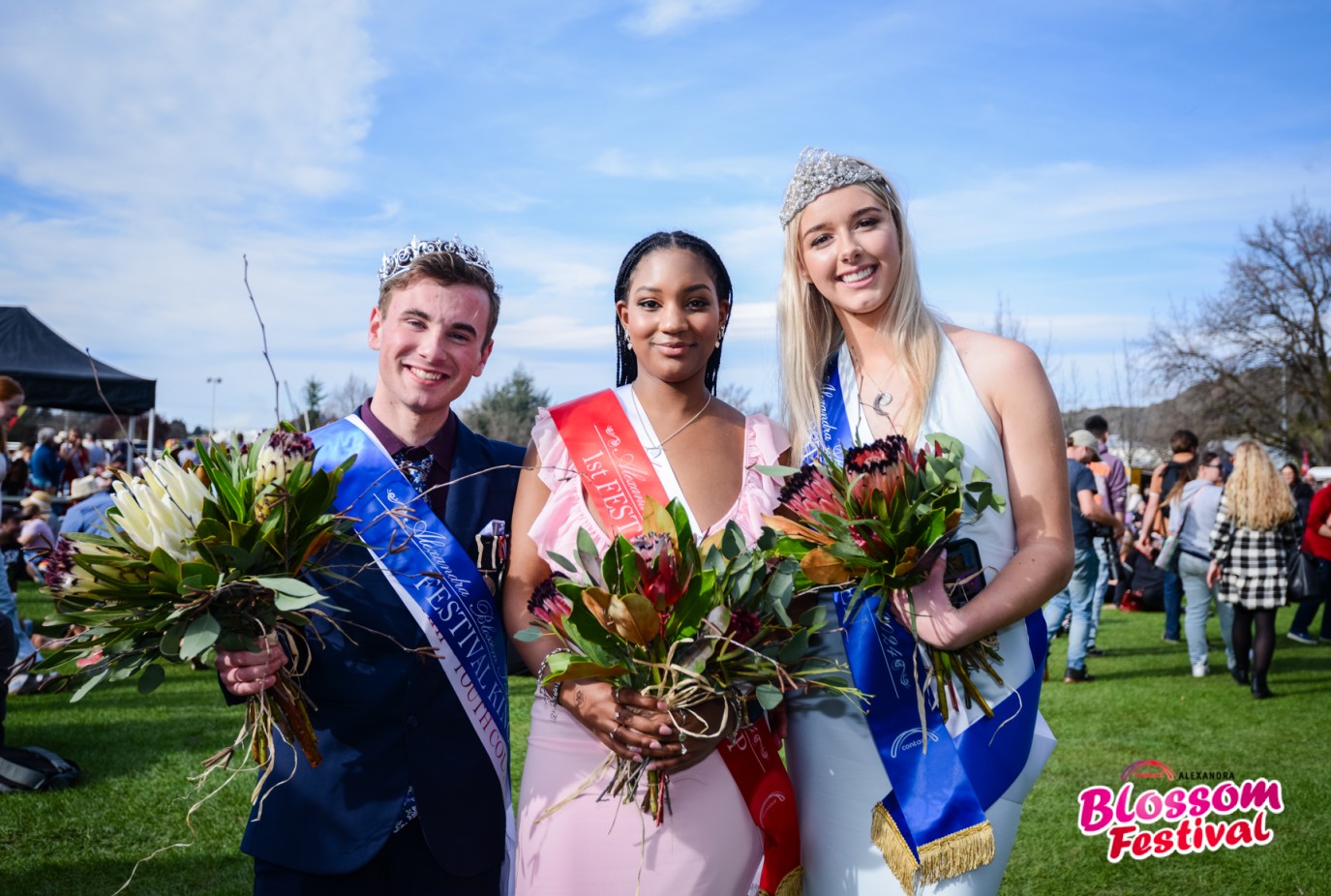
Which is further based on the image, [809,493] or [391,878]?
[391,878]

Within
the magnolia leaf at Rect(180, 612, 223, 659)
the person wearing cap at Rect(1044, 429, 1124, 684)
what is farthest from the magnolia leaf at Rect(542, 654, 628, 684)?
the person wearing cap at Rect(1044, 429, 1124, 684)

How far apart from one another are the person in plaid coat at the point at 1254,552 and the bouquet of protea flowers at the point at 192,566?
A: 740 cm

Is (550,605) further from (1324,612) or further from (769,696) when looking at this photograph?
(1324,612)

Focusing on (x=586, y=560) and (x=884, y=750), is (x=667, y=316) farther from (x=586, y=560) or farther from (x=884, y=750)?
(x=884, y=750)

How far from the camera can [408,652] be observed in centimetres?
215

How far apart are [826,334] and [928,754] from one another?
1047mm

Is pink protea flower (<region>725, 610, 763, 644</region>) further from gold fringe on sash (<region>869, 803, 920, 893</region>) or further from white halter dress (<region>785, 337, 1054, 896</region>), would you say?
gold fringe on sash (<region>869, 803, 920, 893</region>)

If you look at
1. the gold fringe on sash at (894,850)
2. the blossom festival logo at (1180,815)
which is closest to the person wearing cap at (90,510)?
the gold fringe on sash at (894,850)

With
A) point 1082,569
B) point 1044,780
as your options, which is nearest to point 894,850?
point 1044,780

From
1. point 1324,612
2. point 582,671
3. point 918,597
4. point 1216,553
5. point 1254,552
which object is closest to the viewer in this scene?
point 582,671

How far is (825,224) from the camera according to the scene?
91.0 inches

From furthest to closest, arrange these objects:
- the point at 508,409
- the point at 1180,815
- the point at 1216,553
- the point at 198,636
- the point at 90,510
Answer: the point at 508,409, the point at 1216,553, the point at 90,510, the point at 1180,815, the point at 198,636

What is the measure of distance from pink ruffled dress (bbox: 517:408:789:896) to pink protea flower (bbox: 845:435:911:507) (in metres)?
0.42

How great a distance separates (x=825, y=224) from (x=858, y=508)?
→ 32.4 inches
